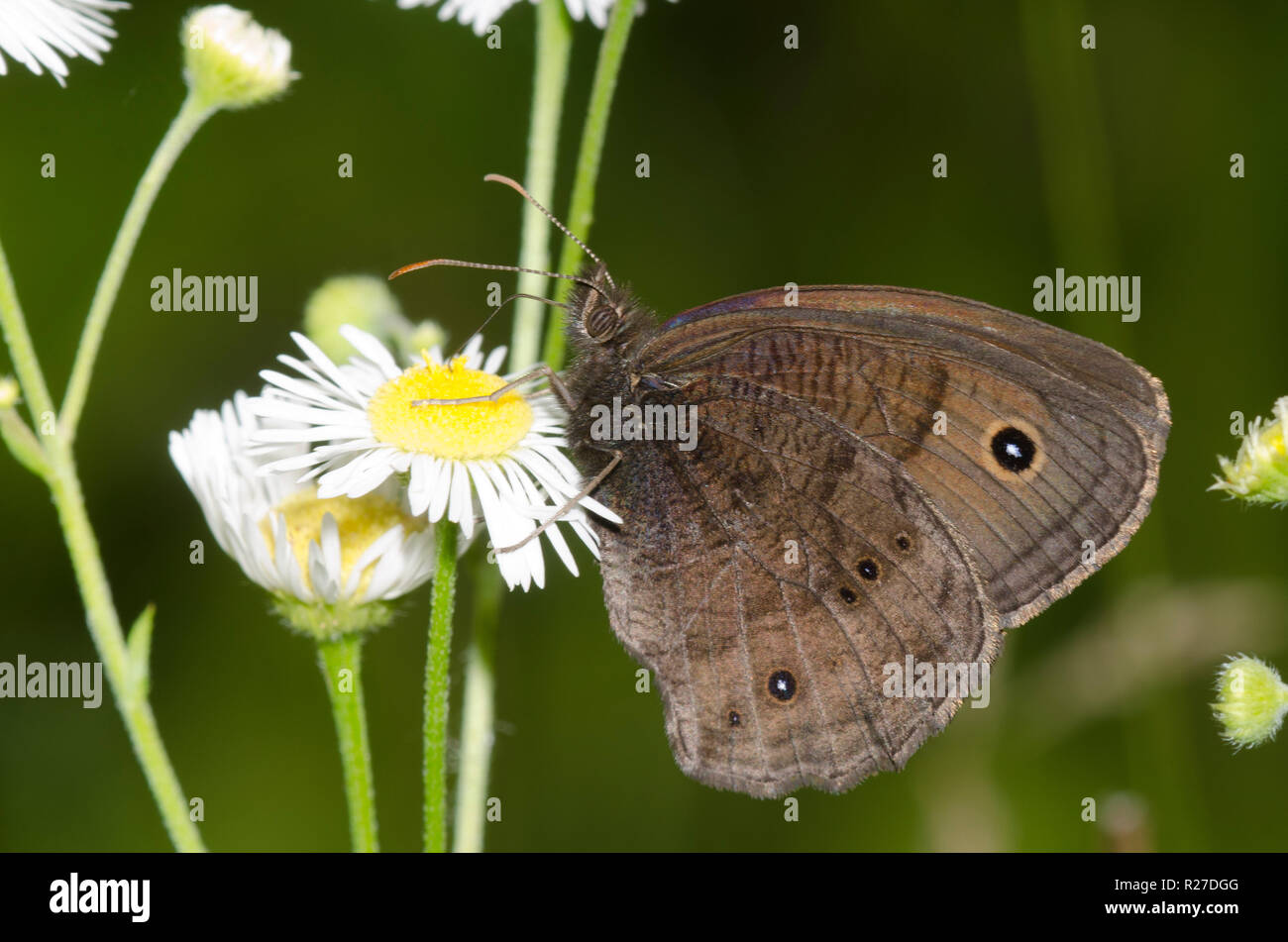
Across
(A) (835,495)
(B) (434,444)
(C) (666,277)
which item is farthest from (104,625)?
(C) (666,277)

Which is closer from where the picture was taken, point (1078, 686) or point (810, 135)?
point (1078, 686)

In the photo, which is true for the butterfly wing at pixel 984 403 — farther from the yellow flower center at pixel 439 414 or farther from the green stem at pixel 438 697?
the green stem at pixel 438 697

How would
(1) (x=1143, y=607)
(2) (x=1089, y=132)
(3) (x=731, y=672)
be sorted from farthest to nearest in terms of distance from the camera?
1. (2) (x=1089, y=132)
2. (1) (x=1143, y=607)
3. (3) (x=731, y=672)

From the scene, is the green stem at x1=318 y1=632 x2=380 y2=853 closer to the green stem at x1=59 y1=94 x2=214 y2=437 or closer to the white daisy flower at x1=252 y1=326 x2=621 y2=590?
the white daisy flower at x1=252 y1=326 x2=621 y2=590

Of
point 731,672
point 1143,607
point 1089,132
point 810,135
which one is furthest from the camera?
point 810,135

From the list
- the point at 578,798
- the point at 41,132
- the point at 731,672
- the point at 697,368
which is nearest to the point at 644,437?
the point at 697,368

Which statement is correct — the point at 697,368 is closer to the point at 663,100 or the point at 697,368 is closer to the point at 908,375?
the point at 908,375
